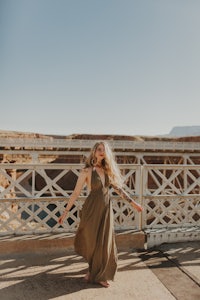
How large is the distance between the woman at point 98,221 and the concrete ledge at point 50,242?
3.33 feet

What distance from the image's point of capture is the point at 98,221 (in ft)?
10.2

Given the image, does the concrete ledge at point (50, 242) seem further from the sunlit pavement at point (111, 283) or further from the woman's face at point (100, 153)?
the woman's face at point (100, 153)

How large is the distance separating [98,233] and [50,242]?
1.35 meters

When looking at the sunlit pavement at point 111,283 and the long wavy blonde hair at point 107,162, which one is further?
the long wavy blonde hair at point 107,162

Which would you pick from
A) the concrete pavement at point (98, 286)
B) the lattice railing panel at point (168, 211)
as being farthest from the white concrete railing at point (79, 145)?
the concrete pavement at point (98, 286)

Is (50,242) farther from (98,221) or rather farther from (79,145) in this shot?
(79,145)

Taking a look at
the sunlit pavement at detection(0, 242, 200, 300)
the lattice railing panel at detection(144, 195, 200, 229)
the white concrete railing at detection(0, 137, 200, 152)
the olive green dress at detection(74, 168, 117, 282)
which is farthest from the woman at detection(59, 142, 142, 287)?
the white concrete railing at detection(0, 137, 200, 152)

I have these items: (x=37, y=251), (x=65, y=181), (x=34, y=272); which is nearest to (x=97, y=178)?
(x=34, y=272)

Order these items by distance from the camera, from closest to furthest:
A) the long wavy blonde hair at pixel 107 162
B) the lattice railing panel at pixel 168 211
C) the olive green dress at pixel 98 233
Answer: the olive green dress at pixel 98 233
the long wavy blonde hair at pixel 107 162
the lattice railing panel at pixel 168 211

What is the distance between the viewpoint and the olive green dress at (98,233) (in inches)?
121

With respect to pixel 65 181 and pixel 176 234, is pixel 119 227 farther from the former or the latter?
pixel 65 181

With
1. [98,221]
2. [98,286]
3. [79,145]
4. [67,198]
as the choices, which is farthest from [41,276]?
[79,145]

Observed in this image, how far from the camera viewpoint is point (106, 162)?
125 inches

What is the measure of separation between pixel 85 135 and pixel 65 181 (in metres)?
Answer: 13.9
